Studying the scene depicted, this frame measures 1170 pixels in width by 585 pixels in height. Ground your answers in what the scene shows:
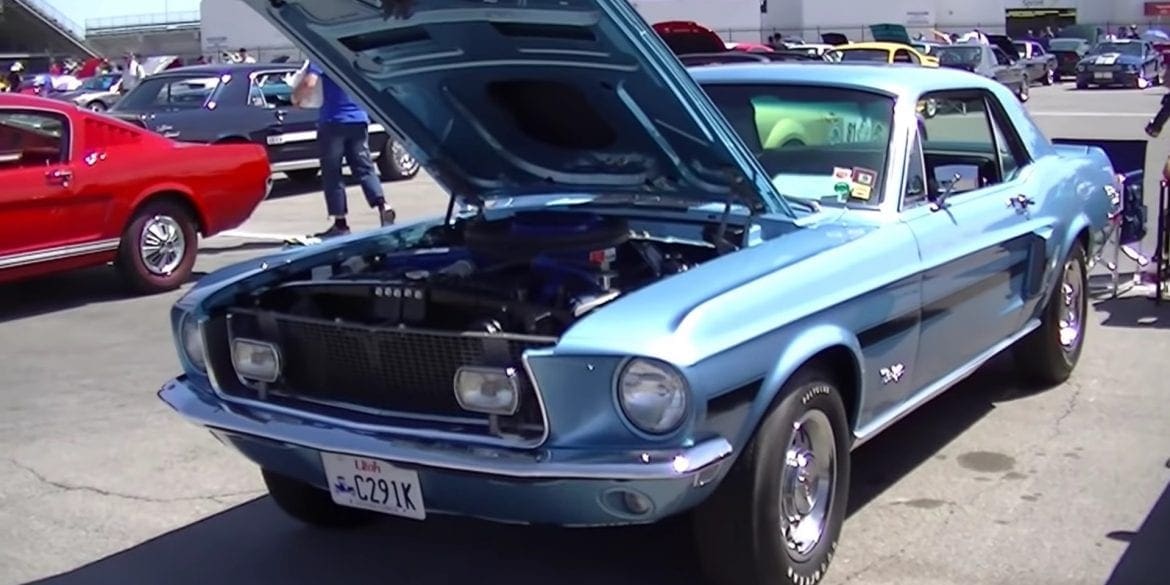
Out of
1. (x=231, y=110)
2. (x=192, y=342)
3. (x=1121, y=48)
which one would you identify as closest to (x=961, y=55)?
(x=1121, y=48)

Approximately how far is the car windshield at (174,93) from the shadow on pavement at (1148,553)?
11750mm

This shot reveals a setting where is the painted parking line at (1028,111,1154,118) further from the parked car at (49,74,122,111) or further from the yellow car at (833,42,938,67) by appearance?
the parked car at (49,74,122,111)

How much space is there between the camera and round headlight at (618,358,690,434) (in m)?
3.27

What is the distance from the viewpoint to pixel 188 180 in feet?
29.6

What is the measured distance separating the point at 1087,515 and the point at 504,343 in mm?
2276

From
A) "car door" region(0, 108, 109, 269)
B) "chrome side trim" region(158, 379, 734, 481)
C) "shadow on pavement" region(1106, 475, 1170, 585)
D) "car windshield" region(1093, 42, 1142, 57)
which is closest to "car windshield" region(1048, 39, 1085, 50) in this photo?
"car windshield" region(1093, 42, 1142, 57)

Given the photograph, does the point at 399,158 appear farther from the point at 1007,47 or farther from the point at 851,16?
the point at 851,16

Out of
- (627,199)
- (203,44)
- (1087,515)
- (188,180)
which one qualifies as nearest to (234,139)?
(188,180)

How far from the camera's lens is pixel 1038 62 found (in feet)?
117

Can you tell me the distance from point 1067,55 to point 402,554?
3832cm

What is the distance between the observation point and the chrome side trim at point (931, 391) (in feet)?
13.7

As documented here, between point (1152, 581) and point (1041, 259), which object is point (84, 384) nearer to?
point (1041, 259)

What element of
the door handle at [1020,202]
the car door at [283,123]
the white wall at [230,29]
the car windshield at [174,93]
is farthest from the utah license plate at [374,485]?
the white wall at [230,29]

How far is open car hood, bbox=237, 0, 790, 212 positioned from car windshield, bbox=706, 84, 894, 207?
37 centimetres
